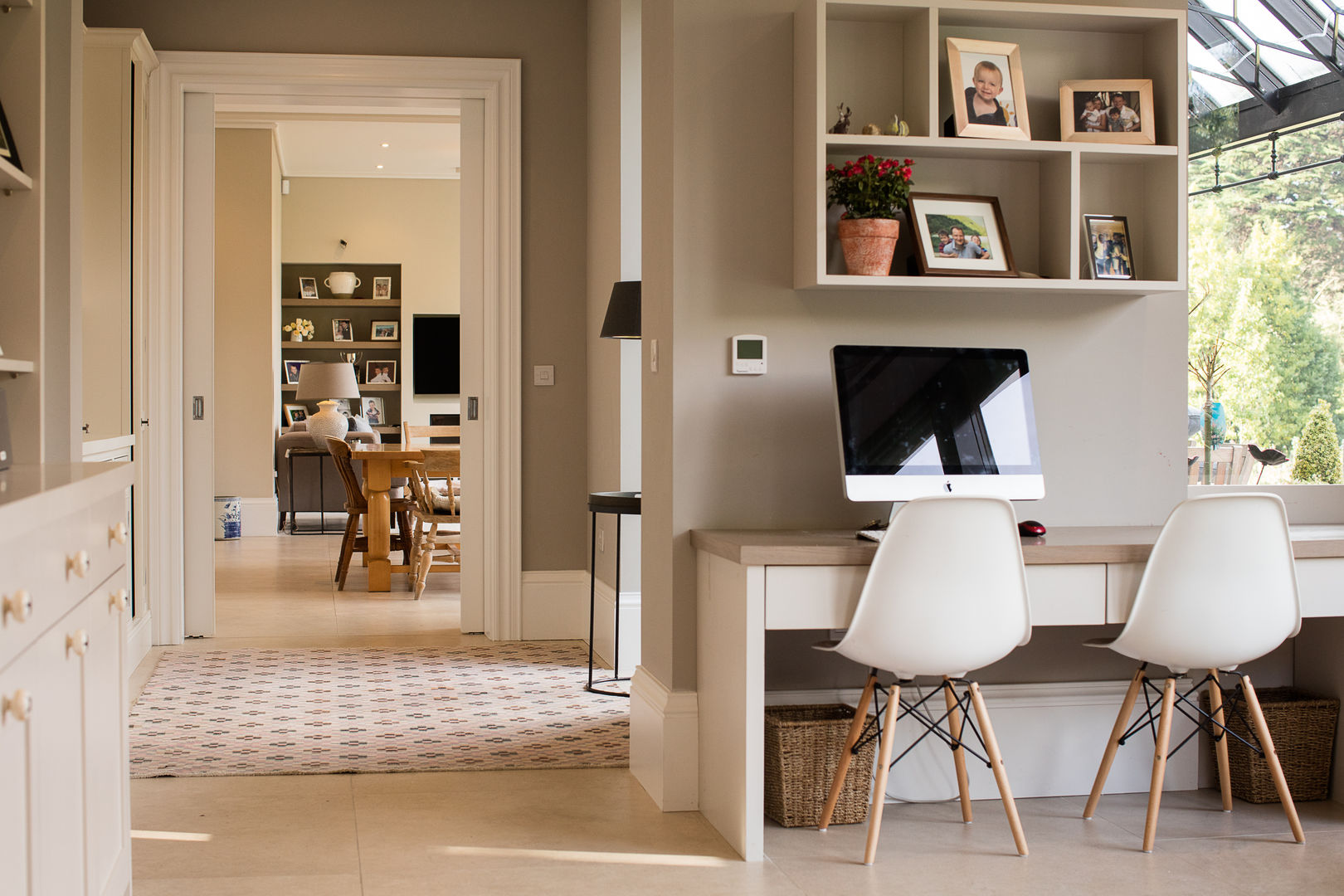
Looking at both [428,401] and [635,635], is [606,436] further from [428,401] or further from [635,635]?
[428,401]

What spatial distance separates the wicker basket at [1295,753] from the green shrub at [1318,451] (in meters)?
0.72

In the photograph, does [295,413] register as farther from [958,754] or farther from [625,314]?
[958,754]

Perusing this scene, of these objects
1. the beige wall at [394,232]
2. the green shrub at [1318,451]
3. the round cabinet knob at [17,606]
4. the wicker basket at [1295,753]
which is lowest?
the wicker basket at [1295,753]

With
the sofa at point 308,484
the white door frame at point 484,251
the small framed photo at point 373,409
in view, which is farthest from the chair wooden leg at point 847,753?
the small framed photo at point 373,409

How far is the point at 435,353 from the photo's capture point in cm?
1203

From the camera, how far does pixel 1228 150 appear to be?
3635 mm

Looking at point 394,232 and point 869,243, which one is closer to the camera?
point 869,243

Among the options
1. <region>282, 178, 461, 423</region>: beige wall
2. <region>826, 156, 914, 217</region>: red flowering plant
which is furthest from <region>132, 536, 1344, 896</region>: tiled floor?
<region>282, 178, 461, 423</region>: beige wall

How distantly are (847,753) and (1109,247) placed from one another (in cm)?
141

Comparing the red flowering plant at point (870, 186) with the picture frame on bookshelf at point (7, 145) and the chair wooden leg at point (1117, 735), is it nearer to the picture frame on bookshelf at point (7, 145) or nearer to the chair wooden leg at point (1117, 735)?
the chair wooden leg at point (1117, 735)

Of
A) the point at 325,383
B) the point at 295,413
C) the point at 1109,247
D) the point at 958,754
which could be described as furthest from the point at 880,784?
the point at 295,413

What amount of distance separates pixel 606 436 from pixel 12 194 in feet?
7.39

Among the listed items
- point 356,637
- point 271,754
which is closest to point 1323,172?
point 271,754

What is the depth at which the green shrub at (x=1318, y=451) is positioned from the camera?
141 inches
